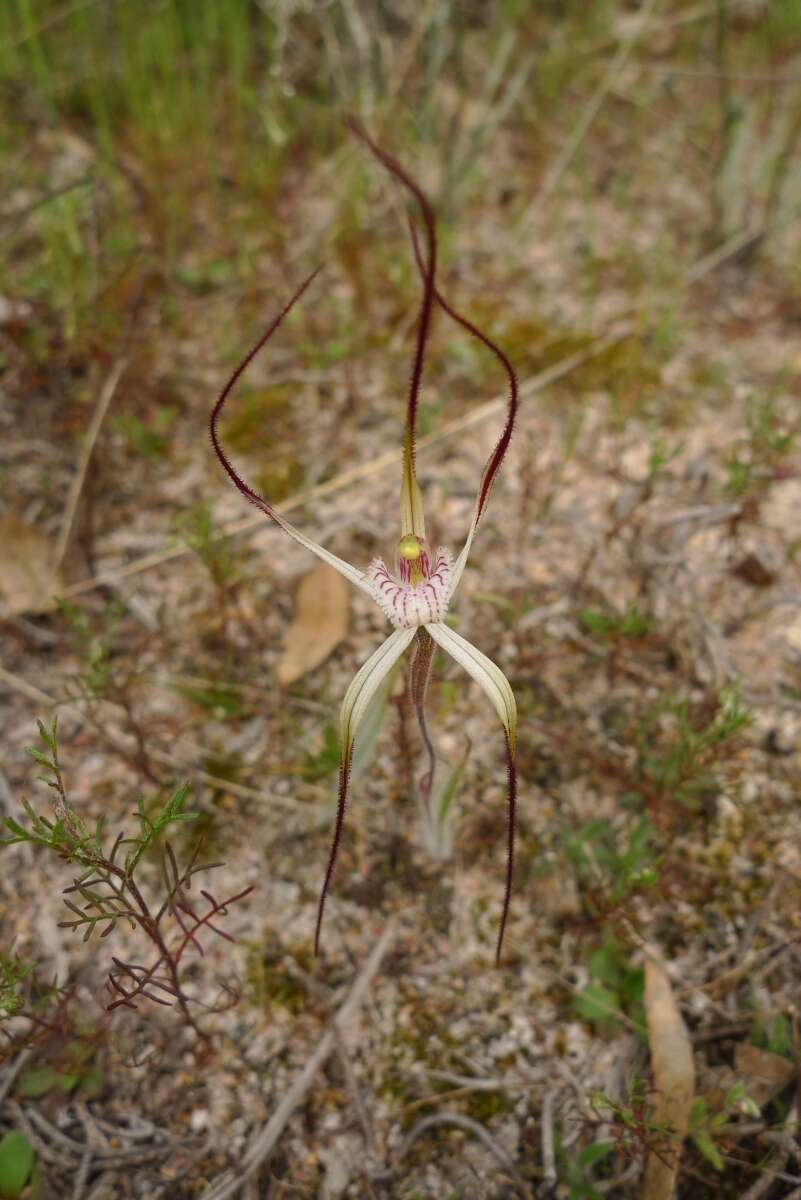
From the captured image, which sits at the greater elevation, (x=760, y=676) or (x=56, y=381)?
(x=56, y=381)

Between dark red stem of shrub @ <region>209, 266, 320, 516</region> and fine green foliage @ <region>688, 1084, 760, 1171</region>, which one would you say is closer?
dark red stem of shrub @ <region>209, 266, 320, 516</region>

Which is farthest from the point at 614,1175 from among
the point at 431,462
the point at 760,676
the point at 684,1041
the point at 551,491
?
the point at 431,462

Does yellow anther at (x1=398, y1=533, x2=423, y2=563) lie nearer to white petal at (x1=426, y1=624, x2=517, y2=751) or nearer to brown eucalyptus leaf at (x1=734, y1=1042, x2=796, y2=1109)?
white petal at (x1=426, y1=624, x2=517, y2=751)

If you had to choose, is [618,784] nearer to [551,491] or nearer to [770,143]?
[551,491]

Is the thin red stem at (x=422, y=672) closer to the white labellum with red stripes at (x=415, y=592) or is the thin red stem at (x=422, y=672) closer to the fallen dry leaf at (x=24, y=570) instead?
the white labellum with red stripes at (x=415, y=592)

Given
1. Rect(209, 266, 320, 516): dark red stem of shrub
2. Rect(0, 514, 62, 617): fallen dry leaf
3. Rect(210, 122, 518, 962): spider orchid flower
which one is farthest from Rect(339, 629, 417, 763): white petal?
Rect(0, 514, 62, 617): fallen dry leaf

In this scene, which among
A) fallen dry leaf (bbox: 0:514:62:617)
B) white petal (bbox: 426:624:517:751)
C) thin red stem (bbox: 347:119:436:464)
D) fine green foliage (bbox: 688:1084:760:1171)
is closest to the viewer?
thin red stem (bbox: 347:119:436:464)
